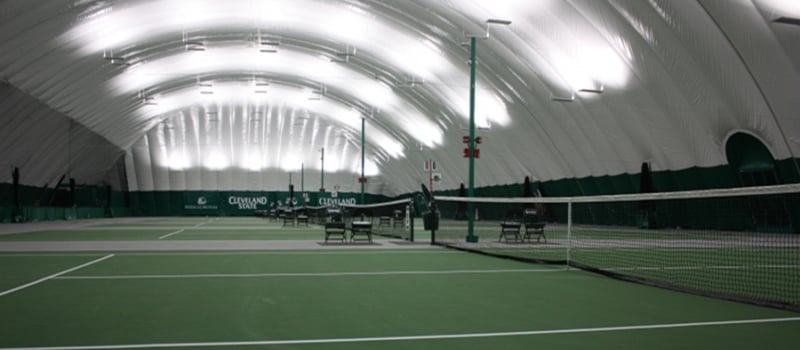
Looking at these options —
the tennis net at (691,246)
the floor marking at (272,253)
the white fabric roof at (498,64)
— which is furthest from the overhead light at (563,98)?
the floor marking at (272,253)

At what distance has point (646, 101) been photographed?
2845 cm

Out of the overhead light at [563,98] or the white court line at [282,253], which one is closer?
the white court line at [282,253]

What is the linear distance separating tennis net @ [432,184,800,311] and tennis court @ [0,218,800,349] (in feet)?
3.40

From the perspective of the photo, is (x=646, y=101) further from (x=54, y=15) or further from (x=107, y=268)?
(x=54, y=15)

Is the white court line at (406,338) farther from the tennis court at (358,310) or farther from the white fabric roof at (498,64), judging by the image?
the white fabric roof at (498,64)

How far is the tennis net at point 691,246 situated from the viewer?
9480 millimetres

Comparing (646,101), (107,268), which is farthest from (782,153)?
(107,268)

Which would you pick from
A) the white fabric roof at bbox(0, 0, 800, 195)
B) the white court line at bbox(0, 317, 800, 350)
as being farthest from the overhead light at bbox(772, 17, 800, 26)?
the white court line at bbox(0, 317, 800, 350)

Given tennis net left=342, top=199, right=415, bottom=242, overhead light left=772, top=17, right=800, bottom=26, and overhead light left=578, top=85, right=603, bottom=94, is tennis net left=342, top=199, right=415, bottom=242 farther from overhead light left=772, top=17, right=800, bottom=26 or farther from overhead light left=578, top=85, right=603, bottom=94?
overhead light left=772, top=17, right=800, bottom=26

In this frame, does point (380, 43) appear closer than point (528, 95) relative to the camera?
No

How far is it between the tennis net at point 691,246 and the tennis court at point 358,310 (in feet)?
3.40

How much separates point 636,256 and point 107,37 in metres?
30.7

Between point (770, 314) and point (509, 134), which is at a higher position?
point (509, 134)

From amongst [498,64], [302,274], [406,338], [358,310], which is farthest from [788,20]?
[406,338]
